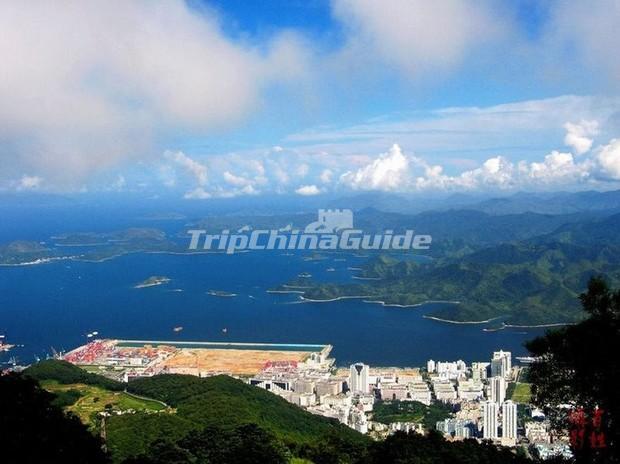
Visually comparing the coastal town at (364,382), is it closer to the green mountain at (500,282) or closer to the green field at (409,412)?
the green field at (409,412)

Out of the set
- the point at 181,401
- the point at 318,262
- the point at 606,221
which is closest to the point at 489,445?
the point at 181,401

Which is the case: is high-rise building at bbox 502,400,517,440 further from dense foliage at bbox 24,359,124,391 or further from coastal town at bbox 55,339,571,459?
dense foliage at bbox 24,359,124,391

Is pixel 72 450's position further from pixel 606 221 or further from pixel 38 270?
pixel 606 221

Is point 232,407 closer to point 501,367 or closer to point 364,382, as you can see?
point 364,382

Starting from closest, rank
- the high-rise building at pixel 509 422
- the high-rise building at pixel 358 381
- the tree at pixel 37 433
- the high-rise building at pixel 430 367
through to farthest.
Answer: the tree at pixel 37 433
the high-rise building at pixel 509 422
the high-rise building at pixel 358 381
the high-rise building at pixel 430 367

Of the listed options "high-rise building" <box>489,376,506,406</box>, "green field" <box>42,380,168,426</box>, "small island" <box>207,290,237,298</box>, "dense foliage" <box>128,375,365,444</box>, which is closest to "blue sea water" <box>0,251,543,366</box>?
"small island" <box>207,290,237,298</box>

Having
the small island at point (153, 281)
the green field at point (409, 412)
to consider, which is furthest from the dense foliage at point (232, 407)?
the small island at point (153, 281)

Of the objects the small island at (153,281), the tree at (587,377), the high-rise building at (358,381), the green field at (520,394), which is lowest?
the green field at (520,394)
